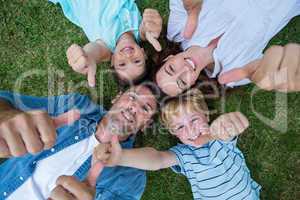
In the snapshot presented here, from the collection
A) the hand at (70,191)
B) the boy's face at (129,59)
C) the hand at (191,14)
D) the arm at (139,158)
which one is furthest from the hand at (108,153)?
the hand at (191,14)

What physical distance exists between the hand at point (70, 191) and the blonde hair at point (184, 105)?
62 centimetres

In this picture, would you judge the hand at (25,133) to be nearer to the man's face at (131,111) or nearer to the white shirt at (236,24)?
the man's face at (131,111)

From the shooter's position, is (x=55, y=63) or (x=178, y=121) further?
(x=55, y=63)

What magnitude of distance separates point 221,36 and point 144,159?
0.62 meters

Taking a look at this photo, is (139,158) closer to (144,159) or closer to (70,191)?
(144,159)

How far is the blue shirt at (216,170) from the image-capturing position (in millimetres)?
1974

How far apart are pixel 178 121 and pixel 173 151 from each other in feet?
0.64

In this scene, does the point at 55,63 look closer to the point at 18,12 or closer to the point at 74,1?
the point at 18,12

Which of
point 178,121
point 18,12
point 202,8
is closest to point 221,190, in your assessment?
point 178,121

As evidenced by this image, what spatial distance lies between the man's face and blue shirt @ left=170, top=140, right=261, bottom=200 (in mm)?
258

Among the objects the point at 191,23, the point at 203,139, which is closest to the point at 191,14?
the point at 191,23

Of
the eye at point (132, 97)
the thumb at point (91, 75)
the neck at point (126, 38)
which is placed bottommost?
the eye at point (132, 97)

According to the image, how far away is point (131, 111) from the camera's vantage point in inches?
74.2

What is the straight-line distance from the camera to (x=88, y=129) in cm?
197
